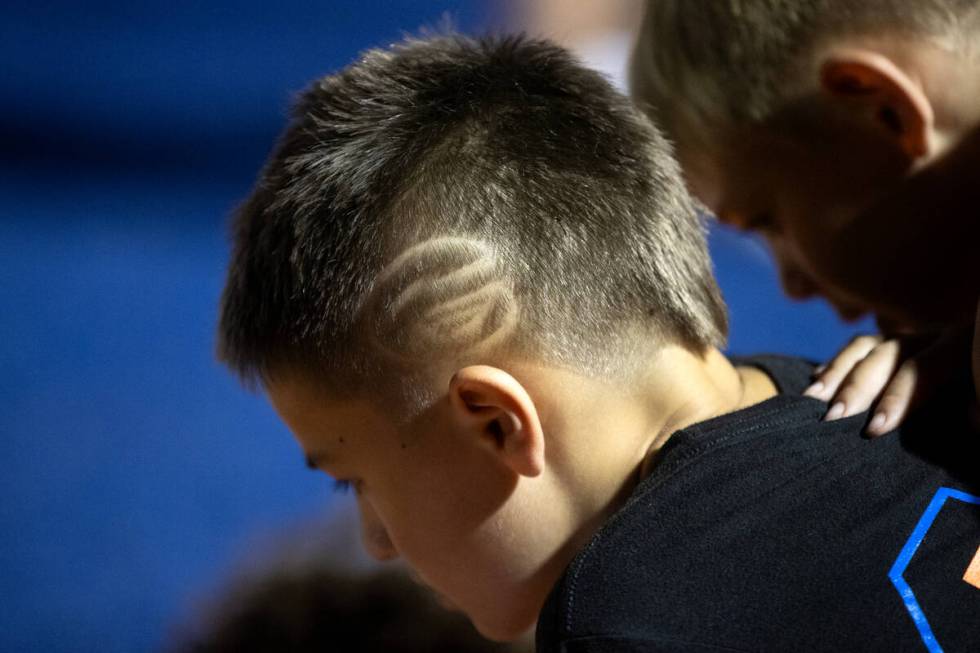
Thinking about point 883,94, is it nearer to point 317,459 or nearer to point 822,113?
point 822,113

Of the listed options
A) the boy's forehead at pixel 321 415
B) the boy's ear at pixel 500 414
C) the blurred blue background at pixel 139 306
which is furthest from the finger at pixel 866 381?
the blurred blue background at pixel 139 306

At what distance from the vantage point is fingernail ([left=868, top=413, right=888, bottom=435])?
2.72ft

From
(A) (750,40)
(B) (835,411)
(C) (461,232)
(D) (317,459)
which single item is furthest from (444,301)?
(A) (750,40)

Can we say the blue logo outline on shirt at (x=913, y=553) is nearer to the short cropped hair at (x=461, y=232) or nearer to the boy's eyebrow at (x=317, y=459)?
the short cropped hair at (x=461, y=232)

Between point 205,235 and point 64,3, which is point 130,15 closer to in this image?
point 64,3

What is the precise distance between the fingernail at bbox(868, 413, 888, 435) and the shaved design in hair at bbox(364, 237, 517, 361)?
0.88 feet

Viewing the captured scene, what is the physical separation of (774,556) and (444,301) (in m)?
0.27

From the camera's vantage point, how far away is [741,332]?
204cm

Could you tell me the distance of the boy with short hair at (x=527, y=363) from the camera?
731mm

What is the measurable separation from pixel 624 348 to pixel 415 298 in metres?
0.15

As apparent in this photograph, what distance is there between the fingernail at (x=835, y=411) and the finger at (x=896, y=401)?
23 mm

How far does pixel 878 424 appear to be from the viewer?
833 mm

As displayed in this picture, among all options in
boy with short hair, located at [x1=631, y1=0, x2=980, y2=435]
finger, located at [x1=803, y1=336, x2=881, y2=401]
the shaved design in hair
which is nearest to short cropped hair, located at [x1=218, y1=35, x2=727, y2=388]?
the shaved design in hair

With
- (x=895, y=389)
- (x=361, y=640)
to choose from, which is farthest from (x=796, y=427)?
(x=361, y=640)
